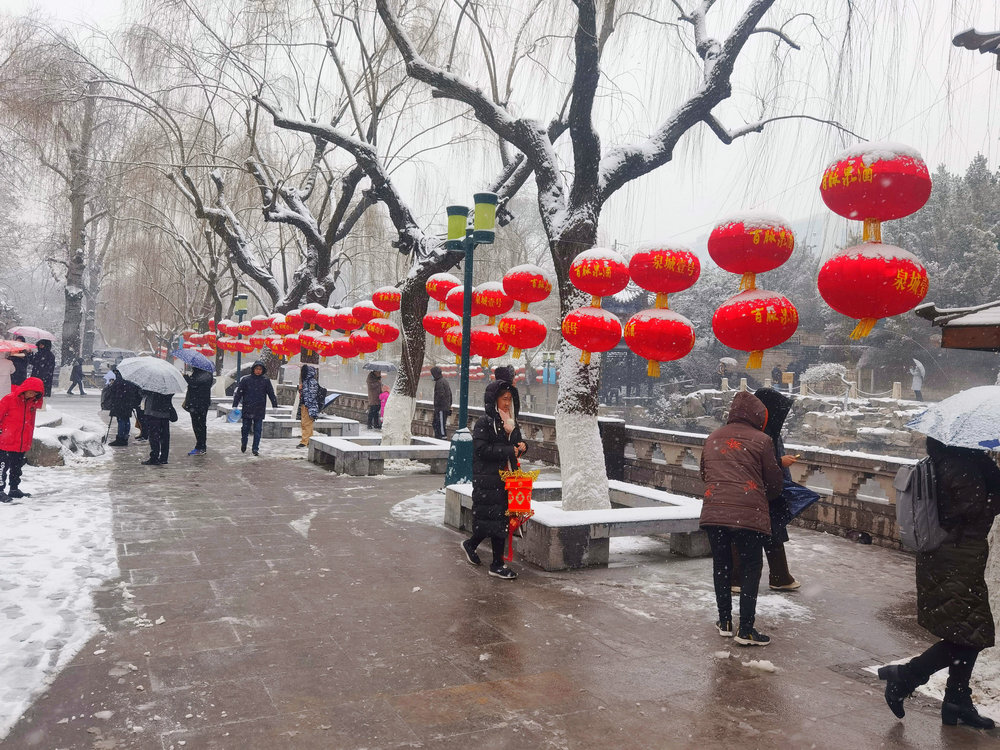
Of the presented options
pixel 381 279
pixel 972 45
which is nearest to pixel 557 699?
pixel 972 45

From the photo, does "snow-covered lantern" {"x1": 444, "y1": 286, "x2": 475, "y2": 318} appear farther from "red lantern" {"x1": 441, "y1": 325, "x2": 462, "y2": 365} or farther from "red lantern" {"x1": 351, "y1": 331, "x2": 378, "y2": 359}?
"red lantern" {"x1": 351, "y1": 331, "x2": 378, "y2": 359}

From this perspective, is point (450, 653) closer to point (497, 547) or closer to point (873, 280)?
point (497, 547)

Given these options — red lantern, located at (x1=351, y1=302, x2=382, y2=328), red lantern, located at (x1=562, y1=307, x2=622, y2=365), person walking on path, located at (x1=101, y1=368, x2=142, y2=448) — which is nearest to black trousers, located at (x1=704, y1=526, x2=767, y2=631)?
red lantern, located at (x1=562, y1=307, x2=622, y2=365)

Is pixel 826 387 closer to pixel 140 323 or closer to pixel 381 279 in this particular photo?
pixel 381 279

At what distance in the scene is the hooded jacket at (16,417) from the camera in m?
8.25

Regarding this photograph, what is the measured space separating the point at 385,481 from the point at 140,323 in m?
34.9

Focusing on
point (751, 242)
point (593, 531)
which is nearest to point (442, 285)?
point (593, 531)

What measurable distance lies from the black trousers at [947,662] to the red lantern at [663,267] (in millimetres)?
3022

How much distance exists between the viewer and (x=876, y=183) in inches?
151

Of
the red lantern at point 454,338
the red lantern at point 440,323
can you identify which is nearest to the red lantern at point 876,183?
the red lantern at point 454,338

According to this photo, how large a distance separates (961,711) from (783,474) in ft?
7.16

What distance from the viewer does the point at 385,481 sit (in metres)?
11.3

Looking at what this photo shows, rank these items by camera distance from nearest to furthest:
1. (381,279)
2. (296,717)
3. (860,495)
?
(296,717) < (860,495) < (381,279)

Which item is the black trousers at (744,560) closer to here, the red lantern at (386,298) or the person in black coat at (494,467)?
the person in black coat at (494,467)
